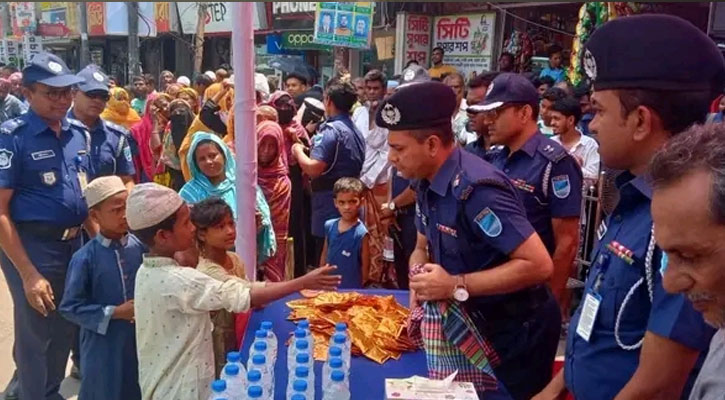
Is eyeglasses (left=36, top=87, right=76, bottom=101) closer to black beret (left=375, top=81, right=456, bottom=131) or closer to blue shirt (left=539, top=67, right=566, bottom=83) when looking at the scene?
black beret (left=375, top=81, right=456, bottom=131)

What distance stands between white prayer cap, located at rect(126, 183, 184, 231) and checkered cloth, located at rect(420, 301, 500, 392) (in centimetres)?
103

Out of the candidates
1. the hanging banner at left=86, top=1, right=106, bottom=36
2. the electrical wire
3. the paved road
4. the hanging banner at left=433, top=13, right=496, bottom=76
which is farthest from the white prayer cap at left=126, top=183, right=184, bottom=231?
the hanging banner at left=86, top=1, right=106, bottom=36

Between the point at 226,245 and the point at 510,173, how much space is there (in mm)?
1347

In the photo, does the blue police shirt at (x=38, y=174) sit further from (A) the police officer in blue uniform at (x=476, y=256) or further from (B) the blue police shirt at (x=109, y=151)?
(A) the police officer in blue uniform at (x=476, y=256)

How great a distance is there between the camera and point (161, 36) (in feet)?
61.9

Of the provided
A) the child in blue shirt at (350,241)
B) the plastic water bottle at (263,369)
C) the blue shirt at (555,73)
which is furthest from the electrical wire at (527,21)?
the plastic water bottle at (263,369)

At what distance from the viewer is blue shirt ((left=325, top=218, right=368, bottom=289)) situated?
3.85 meters

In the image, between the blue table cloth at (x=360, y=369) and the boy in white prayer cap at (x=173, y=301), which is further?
the boy in white prayer cap at (x=173, y=301)

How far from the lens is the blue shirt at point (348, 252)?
3846mm

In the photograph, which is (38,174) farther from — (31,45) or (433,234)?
(31,45)

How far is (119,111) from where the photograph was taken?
21.6 feet

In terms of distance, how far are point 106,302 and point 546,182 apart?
2.01 m

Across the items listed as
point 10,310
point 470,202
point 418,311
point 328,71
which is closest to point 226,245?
point 418,311

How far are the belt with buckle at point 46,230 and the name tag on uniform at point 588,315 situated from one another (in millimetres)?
2643
